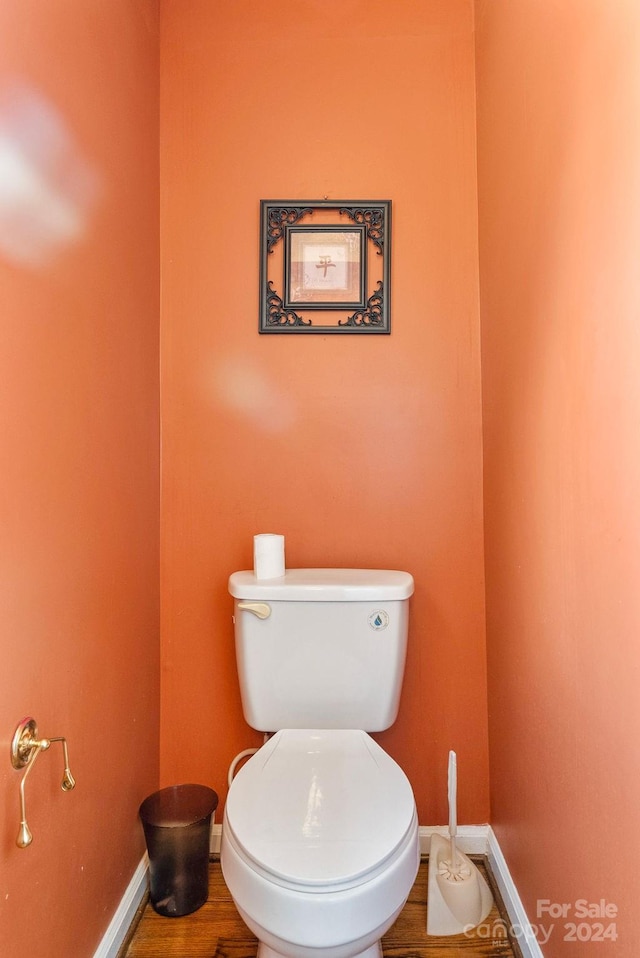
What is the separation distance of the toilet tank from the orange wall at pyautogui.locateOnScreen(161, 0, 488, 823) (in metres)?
0.25

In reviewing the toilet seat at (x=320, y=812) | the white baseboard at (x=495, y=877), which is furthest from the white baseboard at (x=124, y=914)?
the toilet seat at (x=320, y=812)

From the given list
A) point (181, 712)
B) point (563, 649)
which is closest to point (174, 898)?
point (181, 712)

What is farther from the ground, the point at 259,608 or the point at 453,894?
the point at 259,608

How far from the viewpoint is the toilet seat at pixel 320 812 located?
3.10 feet

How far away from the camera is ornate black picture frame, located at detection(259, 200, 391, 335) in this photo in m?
1.67

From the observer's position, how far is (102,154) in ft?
4.14

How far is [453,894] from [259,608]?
82 cm

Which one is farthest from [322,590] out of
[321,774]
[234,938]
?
[234,938]

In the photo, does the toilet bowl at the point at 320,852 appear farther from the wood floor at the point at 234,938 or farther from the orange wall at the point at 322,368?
the orange wall at the point at 322,368

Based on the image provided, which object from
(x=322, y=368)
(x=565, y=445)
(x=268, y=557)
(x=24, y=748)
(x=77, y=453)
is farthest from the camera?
(x=322, y=368)

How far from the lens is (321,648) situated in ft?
4.65

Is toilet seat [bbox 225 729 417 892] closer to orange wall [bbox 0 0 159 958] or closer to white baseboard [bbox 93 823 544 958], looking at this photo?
orange wall [bbox 0 0 159 958]

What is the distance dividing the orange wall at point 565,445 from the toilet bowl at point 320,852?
32 centimetres

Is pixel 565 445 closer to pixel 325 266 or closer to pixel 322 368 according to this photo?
pixel 322 368
